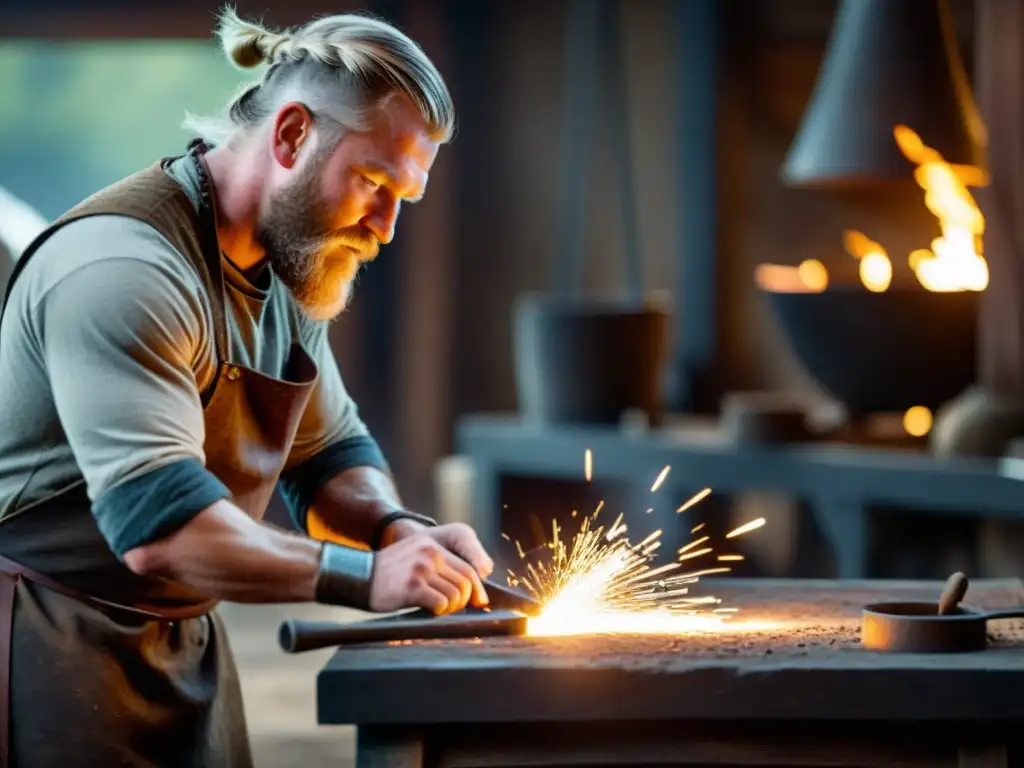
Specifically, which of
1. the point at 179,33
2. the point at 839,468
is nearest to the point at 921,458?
the point at 839,468

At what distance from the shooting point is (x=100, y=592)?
7.81 ft

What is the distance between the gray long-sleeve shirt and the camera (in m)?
2.14

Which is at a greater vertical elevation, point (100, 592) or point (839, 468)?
point (839, 468)

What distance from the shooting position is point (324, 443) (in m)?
2.82

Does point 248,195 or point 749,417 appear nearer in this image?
point 248,195

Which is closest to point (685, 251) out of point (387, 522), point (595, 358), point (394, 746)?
point (595, 358)

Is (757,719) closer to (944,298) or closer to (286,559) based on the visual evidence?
(286,559)

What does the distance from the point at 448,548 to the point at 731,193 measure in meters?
4.27

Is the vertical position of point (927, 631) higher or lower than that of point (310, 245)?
lower

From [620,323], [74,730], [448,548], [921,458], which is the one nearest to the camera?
[74,730]

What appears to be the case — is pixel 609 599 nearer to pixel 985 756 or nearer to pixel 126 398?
pixel 985 756

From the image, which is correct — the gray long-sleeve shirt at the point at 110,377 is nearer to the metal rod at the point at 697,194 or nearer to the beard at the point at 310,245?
the beard at the point at 310,245

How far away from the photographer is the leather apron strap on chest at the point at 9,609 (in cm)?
232

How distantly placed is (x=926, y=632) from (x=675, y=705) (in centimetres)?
38
